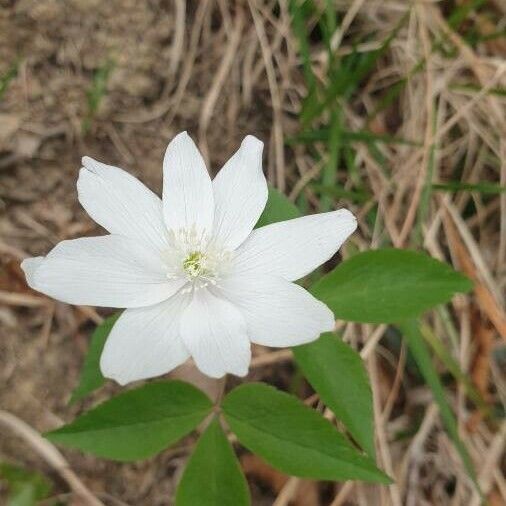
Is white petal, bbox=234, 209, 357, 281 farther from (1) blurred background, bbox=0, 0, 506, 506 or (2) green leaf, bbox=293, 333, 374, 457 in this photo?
(1) blurred background, bbox=0, 0, 506, 506

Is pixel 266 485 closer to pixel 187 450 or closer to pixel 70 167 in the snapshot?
pixel 187 450

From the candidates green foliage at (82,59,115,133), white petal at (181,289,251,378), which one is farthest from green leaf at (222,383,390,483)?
green foliage at (82,59,115,133)

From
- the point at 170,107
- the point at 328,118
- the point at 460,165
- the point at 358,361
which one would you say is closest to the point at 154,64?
the point at 170,107

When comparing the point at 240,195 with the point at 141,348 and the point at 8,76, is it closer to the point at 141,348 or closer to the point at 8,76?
the point at 141,348

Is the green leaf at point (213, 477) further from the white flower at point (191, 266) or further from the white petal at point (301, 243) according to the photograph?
the white petal at point (301, 243)

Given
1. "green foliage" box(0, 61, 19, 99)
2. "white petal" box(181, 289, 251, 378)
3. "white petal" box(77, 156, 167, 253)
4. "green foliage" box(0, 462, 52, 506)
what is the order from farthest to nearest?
"green foliage" box(0, 61, 19, 99)
"green foliage" box(0, 462, 52, 506)
"white petal" box(77, 156, 167, 253)
"white petal" box(181, 289, 251, 378)

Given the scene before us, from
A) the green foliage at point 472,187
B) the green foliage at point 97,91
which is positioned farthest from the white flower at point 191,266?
the green foliage at point 472,187

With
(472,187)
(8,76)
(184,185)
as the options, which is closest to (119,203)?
(184,185)
